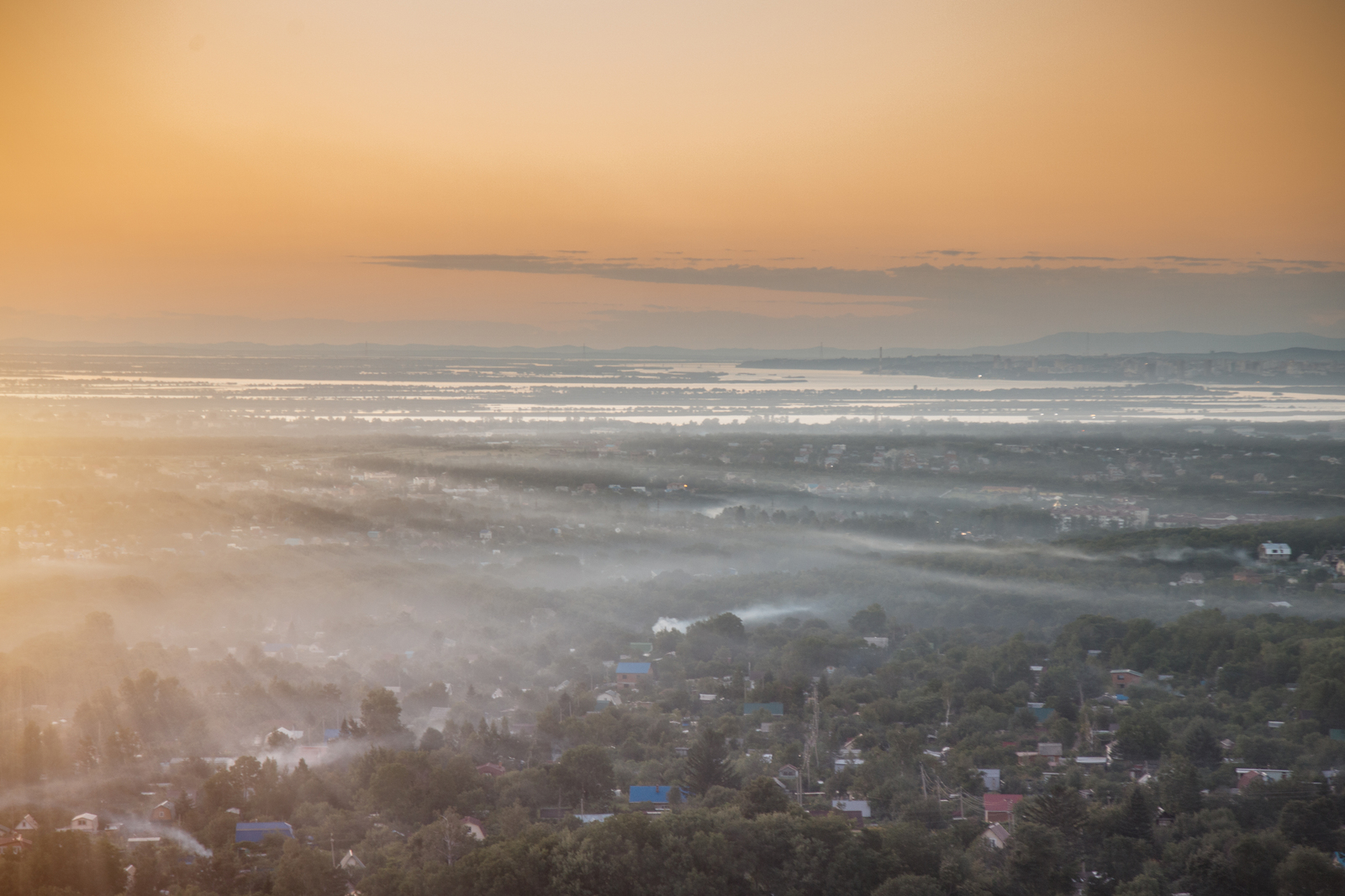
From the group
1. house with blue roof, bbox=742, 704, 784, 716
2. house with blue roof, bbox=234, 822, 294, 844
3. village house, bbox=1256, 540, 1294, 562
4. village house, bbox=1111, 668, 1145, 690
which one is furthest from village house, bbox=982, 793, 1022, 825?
village house, bbox=1256, 540, 1294, 562

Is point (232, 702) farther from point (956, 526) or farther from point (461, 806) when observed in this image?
point (956, 526)

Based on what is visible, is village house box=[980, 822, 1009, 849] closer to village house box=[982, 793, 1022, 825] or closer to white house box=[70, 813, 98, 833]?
village house box=[982, 793, 1022, 825]

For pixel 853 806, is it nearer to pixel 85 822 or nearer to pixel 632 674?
pixel 632 674

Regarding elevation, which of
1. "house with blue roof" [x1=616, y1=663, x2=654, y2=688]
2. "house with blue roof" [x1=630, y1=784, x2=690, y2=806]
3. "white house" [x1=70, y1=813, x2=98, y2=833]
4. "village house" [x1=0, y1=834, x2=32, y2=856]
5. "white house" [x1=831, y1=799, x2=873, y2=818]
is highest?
"village house" [x1=0, y1=834, x2=32, y2=856]

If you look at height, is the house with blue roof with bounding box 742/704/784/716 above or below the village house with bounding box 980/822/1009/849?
below

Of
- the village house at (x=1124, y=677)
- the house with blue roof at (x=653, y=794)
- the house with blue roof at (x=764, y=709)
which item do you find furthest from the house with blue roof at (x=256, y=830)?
the village house at (x=1124, y=677)

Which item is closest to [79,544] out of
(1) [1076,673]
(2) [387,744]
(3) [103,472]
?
(3) [103,472]

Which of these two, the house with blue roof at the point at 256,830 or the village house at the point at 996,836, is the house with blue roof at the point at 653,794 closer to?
the village house at the point at 996,836
